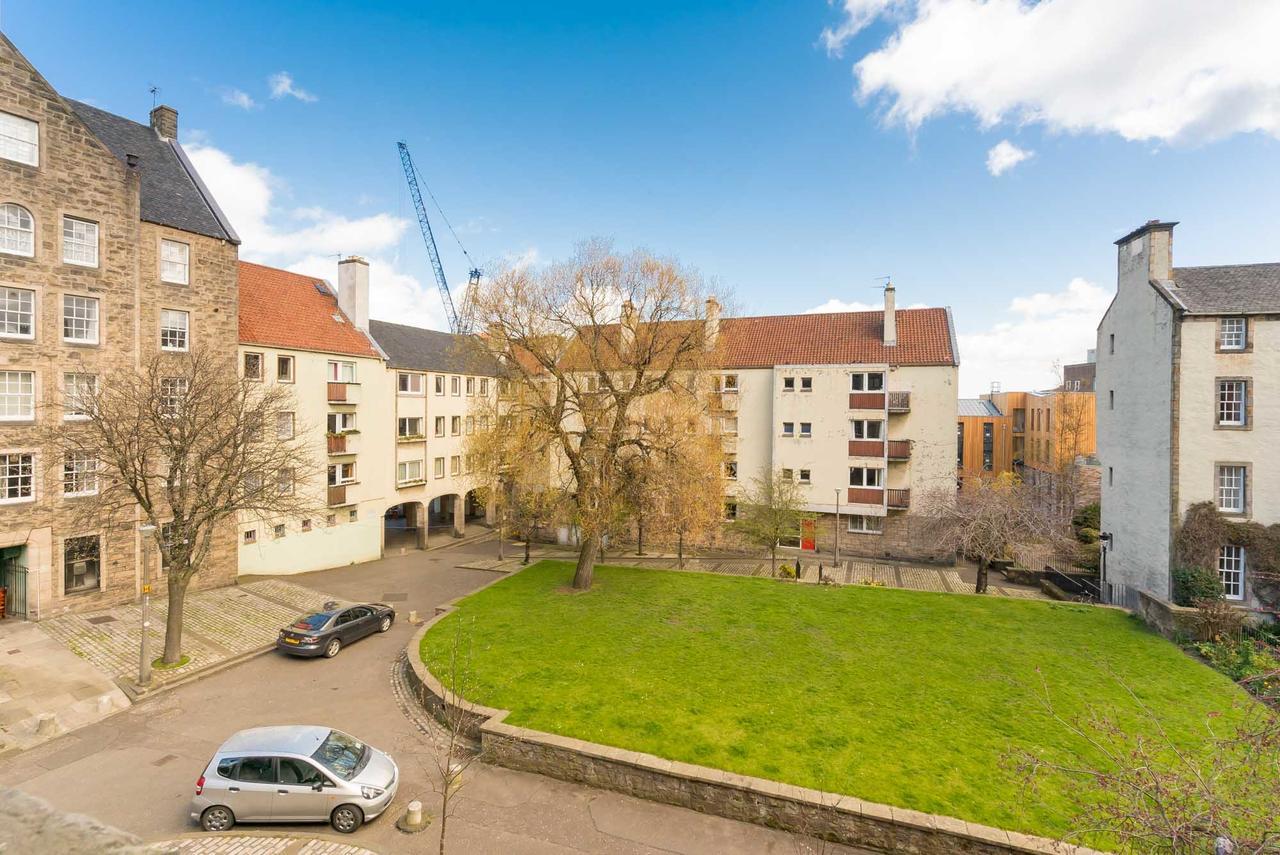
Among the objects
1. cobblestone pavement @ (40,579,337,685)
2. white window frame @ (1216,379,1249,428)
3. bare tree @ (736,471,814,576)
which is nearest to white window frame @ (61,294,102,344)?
cobblestone pavement @ (40,579,337,685)

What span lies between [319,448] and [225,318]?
7.56 meters

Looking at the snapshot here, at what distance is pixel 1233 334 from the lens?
23.4 metres

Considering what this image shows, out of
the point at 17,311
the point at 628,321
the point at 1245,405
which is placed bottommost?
the point at 1245,405

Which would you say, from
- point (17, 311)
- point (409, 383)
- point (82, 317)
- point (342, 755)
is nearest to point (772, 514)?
point (342, 755)

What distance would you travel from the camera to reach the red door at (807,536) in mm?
37500

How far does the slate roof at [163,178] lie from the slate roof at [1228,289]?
134 feet

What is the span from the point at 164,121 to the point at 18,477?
713 inches

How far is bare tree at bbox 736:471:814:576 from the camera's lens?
3142 cm

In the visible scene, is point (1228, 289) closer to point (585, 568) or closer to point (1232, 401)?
point (1232, 401)

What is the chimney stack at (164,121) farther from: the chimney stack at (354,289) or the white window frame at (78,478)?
the white window frame at (78,478)

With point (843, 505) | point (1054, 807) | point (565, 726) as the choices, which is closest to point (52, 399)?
point (565, 726)

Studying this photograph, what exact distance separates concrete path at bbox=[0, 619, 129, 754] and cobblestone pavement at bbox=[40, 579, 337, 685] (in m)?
0.50

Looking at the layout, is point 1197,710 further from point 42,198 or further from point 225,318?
point 42,198

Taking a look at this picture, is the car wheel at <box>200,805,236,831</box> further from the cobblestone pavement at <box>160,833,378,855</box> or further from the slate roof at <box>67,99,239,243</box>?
the slate roof at <box>67,99,239,243</box>
